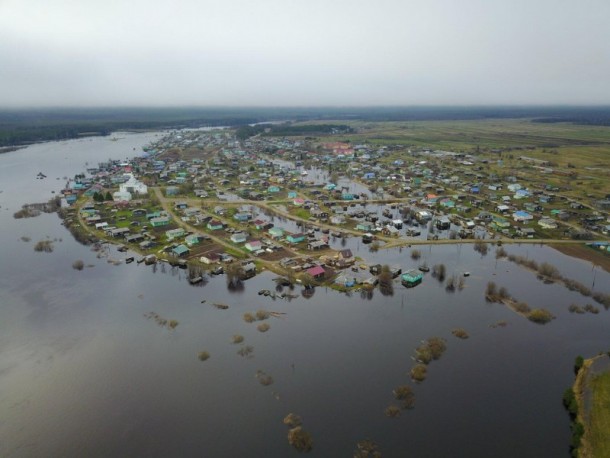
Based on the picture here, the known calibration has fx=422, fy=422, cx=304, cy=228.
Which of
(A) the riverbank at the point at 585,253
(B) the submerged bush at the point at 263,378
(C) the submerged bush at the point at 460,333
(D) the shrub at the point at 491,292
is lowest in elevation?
(B) the submerged bush at the point at 263,378

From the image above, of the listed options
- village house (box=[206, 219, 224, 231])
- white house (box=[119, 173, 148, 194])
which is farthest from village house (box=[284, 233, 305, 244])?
white house (box=[119, 173, 148, 194])

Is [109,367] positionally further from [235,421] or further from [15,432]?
[235,421]

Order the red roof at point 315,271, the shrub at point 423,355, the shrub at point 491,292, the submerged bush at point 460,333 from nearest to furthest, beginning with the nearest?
the shrub at point 423,355
the submerged bush at point 460,333
the shrub at point 491,292
the red roof at point 315,271

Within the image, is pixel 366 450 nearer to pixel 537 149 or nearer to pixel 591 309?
pixel 591 309

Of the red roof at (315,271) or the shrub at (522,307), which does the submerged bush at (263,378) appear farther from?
the shrub at (522,307)

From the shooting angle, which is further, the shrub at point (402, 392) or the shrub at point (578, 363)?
the shrub at point (578, 363)

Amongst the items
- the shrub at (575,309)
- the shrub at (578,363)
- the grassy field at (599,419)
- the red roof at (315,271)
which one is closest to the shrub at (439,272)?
the shrub at (575,309)

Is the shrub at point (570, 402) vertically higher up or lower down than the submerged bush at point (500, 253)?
lower down
